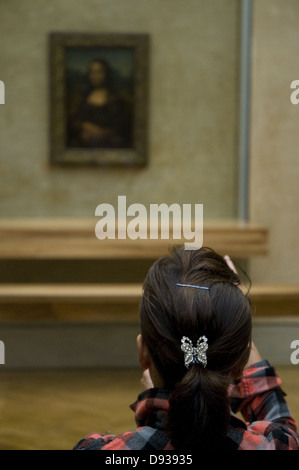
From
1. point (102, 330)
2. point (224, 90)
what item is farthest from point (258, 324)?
point (224, 90)

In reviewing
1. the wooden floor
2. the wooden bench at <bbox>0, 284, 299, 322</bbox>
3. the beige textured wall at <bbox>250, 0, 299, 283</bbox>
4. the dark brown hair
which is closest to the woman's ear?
the dark brown hair

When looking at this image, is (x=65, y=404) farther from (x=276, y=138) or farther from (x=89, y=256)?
(x=276, y=138)

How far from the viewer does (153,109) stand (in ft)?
19.4

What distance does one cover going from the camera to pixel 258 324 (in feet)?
17.3

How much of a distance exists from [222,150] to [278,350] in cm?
194

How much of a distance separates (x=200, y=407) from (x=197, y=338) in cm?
11

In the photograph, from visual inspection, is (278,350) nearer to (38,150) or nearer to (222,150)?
(222,150)

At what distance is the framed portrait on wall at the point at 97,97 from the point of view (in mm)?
5742

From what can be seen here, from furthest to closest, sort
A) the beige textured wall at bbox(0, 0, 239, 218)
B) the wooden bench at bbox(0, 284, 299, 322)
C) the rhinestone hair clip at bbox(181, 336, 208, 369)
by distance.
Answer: the beige textured wall at bbox(0, 0, 239, 218)
the wooden bench at bbox(0, 284, 299, 322)
the rhinestone hair clip at bbox(181, 336, 208, 369)

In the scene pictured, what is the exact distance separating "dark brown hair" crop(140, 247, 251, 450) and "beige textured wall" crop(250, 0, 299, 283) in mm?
4640

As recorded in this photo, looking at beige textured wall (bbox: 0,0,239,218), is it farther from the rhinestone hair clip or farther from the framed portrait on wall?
the rhinestone hair clip

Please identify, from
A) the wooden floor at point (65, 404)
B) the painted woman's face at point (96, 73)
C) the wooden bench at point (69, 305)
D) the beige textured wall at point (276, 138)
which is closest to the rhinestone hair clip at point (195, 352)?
the wooden floor at point (65, 404)

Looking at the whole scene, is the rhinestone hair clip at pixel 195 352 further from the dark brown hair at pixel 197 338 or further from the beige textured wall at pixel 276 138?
the beige textured wall at pixel 276 138

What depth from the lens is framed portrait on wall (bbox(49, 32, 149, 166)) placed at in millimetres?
5742
